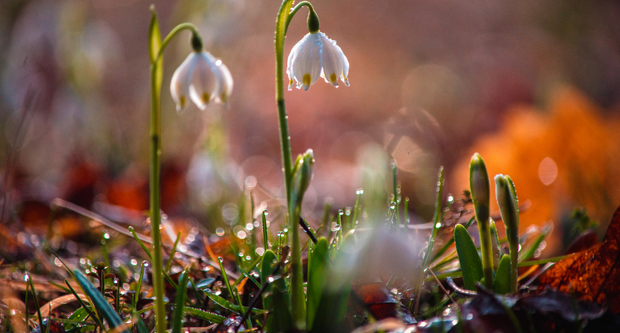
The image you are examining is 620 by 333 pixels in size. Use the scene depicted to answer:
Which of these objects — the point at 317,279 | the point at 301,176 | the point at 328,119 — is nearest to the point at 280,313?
the point at 317,279

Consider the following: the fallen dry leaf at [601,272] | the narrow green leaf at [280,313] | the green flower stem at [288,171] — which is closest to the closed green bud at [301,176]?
the green flower stem at [288,171]

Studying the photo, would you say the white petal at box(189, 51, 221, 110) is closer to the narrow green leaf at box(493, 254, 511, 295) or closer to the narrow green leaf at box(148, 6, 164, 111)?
the narrow green leaf at box(148, 6, 164, 111)

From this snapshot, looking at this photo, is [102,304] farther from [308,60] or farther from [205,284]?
[308,60]

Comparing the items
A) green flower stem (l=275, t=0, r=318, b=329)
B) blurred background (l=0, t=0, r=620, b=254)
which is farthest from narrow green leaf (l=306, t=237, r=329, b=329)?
blurred background (l=0, t=0, r=620, b=254)

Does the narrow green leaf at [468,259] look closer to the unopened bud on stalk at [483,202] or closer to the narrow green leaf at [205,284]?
the unopened bud on stalk at [483,202]

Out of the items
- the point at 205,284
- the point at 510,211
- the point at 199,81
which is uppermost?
the point at 199,81

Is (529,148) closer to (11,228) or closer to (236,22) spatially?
(236,22)

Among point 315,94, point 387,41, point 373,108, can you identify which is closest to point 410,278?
point 373,108
